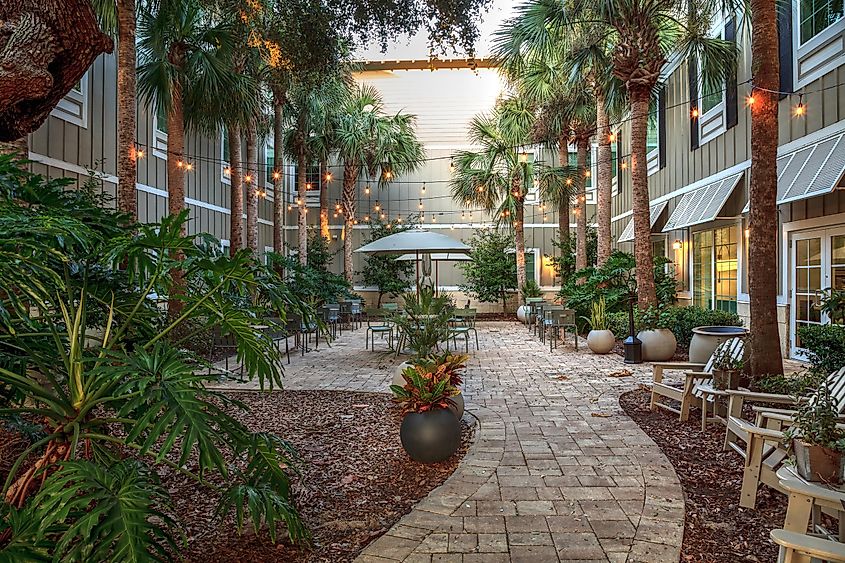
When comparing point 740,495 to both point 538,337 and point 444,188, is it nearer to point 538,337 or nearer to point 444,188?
point 538,337

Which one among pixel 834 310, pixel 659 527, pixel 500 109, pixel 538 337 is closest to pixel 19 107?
pixel 659 527

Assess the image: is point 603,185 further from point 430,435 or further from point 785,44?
point 430,435

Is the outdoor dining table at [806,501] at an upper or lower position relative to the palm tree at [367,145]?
lower

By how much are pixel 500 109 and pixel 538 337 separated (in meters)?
7.04

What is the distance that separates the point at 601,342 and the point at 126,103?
8.07 m

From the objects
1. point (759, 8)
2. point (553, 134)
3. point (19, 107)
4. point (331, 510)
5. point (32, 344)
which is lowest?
point (331, 510)

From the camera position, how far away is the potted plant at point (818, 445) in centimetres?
264

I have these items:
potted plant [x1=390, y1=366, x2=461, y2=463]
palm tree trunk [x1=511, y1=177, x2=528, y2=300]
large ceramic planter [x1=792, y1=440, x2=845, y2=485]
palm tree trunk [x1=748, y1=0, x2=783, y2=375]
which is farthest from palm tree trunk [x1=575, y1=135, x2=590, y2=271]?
large ceramic planter [x1=792, y1=440, x2=845, y2=485]

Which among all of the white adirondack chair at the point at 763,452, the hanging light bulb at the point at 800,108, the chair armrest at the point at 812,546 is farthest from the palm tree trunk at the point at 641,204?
the chair armrest at the point at 812,546

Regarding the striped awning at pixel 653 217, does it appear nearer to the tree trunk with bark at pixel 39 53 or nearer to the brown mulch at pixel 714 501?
the brown mulch at pixel 714 501

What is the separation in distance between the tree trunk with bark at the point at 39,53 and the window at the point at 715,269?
11118 millimetres

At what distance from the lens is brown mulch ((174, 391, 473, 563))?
297 centimetres

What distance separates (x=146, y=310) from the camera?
2961 millimetres

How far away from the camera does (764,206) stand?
20.2ft
